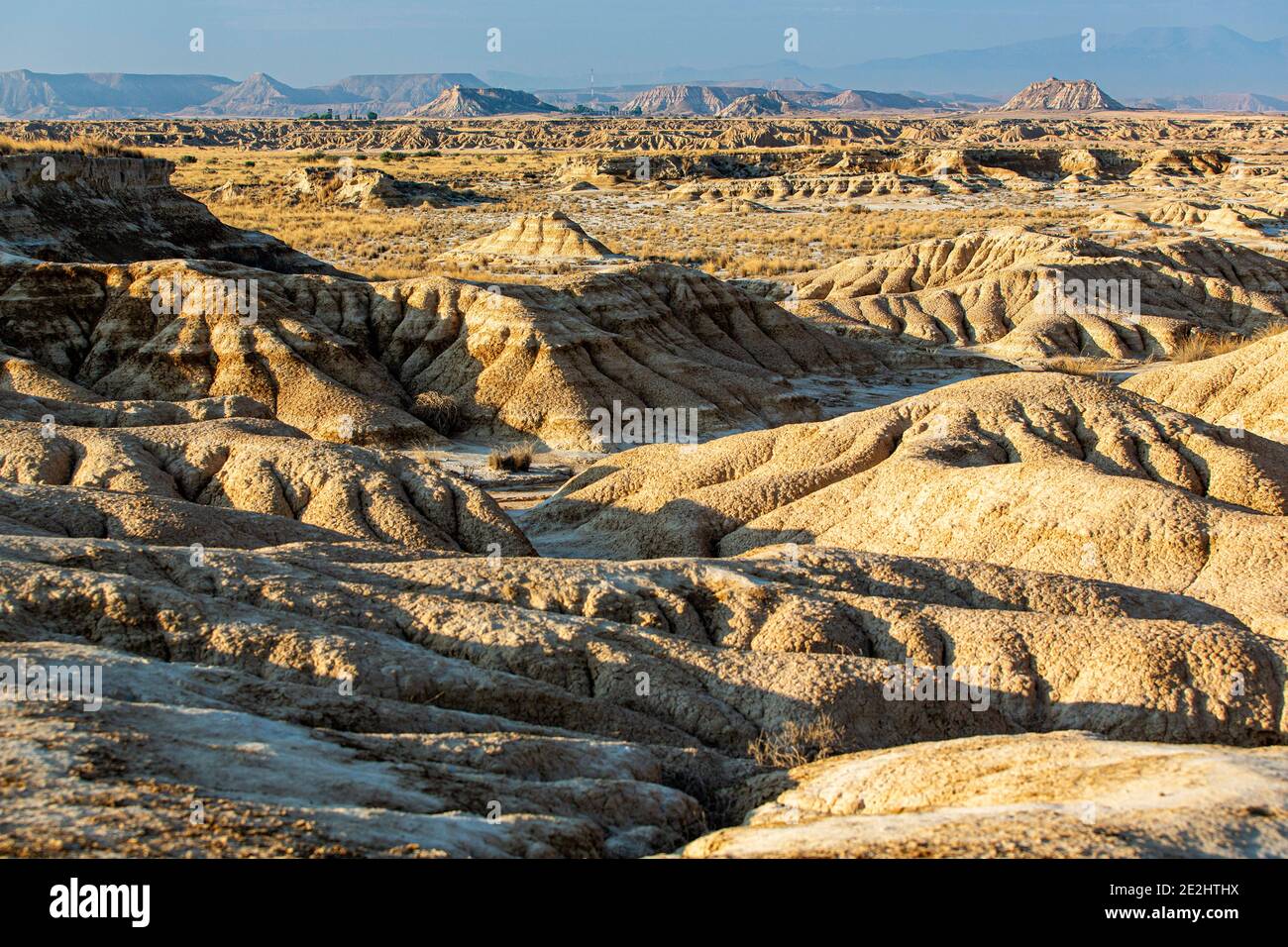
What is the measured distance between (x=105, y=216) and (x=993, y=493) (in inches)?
1139

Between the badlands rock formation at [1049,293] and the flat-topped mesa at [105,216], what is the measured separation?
17.9m

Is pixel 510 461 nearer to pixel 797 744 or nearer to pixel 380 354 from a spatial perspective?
pixel 380 354

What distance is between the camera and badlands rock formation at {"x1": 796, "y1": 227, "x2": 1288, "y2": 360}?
119 feet

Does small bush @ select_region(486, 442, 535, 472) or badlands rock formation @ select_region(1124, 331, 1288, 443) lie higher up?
badlands rock formation @ select_region(1124, 331, 1288, 443)

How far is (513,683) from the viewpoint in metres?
8.20

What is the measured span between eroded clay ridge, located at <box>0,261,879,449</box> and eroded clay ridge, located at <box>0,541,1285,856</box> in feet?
43.8

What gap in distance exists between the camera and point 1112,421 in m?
15.7

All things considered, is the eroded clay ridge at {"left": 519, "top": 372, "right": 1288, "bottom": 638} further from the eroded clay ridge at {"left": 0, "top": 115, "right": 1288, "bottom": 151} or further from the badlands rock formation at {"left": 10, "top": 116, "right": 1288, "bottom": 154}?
the eroded clay ridge at {"left": 0, "top": 115, "right": 1288, "bottom": 151}

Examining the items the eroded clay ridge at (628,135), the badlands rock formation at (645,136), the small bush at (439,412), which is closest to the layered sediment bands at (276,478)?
the small bush at (439,412)

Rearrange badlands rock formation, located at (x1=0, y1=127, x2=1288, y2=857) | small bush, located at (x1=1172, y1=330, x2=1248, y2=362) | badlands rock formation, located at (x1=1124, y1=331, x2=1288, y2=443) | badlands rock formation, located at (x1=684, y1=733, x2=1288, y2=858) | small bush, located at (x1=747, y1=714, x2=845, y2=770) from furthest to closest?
small bush, located at (x1=1172, y1=330, x2=1248, y2=362)
badlands rock formation, located at (x1=1124, y1=331, x2=1288, y2=443)
small bush, located at (x1=747, y1=714, x2=845, y2=770)
badlands rock formation, located at (x1=0, y1=127, x2=1288, y2=857)
badlands rock formation, located at (x1=684, y1=733, x2=1288, y2=858)

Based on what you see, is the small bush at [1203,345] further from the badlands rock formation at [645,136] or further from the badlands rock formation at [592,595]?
the badlands rock formation at [645,136]

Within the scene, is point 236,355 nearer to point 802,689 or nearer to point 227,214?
point 802,689

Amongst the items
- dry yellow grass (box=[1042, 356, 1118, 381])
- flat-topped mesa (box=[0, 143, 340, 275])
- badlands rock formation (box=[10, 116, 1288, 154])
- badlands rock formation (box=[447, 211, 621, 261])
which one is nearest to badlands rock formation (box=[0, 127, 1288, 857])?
flat-topped mesa (box=[0, 143, 340, 275])
